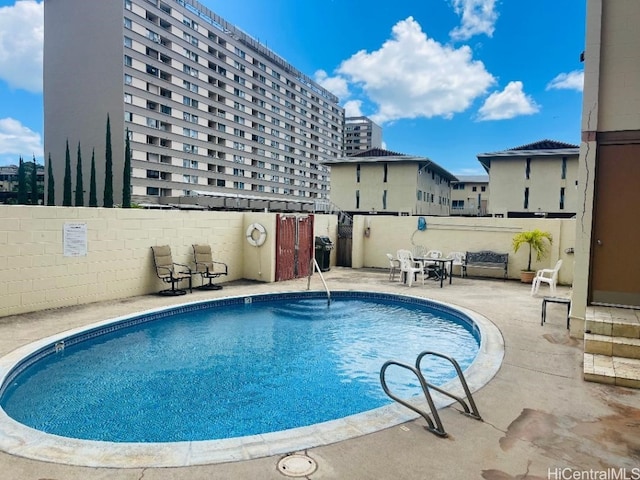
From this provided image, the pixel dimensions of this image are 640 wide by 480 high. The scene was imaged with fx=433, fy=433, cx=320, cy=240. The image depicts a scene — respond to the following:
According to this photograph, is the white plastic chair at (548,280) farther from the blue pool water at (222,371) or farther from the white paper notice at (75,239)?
the white paper notice at (75,239)

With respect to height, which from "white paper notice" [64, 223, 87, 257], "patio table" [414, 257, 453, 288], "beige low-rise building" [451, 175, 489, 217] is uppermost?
"beige low-rise building" [451, 175, 489, 217]

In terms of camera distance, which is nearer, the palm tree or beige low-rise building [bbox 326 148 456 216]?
the palm tree

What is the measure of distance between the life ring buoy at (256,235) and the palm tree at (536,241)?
7.62m

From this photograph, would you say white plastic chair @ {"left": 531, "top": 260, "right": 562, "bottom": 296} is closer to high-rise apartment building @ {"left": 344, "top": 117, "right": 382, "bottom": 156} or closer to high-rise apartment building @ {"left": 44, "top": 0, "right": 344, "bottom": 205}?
high-rise apartment building @ {"left": 44, "top": 0, "right": 344, "bottom": 205}

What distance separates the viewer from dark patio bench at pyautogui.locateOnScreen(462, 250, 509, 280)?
13.6 m

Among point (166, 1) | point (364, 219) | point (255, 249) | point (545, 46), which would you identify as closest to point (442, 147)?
point (545, 46)

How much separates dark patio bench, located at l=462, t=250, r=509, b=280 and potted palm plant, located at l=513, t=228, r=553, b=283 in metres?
0.49

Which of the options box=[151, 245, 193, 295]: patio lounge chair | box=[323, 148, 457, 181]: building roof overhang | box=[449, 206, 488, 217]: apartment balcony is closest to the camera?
box=[151, 245, 193, 295]: patio lounge chair

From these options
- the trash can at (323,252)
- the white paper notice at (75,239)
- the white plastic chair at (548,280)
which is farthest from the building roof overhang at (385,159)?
the white paper notice at (75,239)

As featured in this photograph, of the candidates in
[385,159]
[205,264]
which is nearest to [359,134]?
[385,159]

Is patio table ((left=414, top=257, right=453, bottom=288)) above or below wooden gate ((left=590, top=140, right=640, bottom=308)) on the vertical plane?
below

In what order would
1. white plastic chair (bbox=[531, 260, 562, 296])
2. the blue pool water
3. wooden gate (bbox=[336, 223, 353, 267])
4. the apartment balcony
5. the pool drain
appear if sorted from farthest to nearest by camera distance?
the apartment balcony
wooden gate (bbox=[336, 223, 353, 267])
white plastic chair (bbox=[531, 260, 562, 296])
the blue pool water
the pool drain

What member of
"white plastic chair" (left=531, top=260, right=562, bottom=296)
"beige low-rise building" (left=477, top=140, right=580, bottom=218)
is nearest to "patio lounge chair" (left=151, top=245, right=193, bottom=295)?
"white plastic chair" (left=531, top=260, right=562, bottom=296)

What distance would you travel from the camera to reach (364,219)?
632 inches
